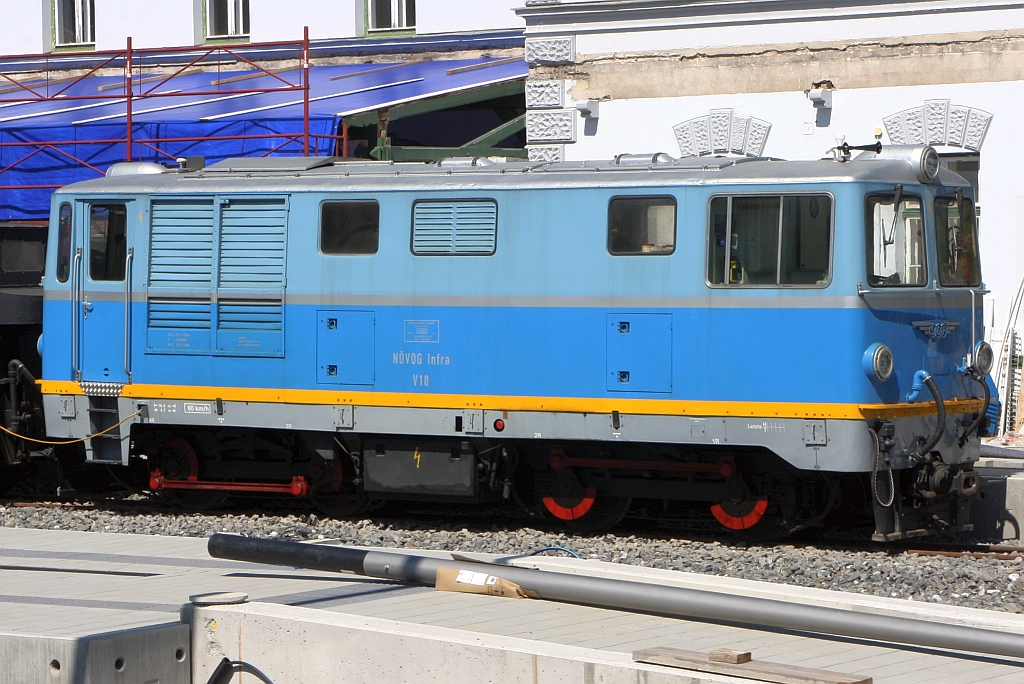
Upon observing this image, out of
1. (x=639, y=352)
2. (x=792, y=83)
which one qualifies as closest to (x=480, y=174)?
(x=639, y=352)

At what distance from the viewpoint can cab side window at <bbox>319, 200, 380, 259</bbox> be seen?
12383 mm

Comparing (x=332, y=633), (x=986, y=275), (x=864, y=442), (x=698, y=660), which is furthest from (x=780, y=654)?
(x=986, y=275)

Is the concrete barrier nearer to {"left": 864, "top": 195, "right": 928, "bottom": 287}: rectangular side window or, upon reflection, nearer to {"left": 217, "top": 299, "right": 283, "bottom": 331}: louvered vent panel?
{"left": 864, "top": 195, "right": 928, "bottom": 287}: rectangular side window

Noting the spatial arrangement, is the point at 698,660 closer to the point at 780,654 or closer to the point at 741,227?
the point at 780,654

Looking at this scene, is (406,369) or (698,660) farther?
(406,369)

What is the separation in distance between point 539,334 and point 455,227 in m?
1.12

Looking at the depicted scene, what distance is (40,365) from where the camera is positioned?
48.4 feet

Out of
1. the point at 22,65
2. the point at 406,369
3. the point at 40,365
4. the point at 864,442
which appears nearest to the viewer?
the point at 864,442

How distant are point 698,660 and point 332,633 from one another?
5.54 feet

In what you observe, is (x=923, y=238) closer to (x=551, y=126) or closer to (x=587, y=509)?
(x=587, y=509)

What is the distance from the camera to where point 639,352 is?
11.6 metres

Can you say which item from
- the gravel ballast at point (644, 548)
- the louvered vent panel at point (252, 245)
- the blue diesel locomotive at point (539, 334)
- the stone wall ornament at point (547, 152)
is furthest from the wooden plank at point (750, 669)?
the stone wall ornament at point (547, 152)

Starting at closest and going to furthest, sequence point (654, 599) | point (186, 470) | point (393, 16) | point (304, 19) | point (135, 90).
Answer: point (654, 599), point (186, 470), point (135, 90), point (393, 16), point (304, 19)

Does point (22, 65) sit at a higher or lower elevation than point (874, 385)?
higher
